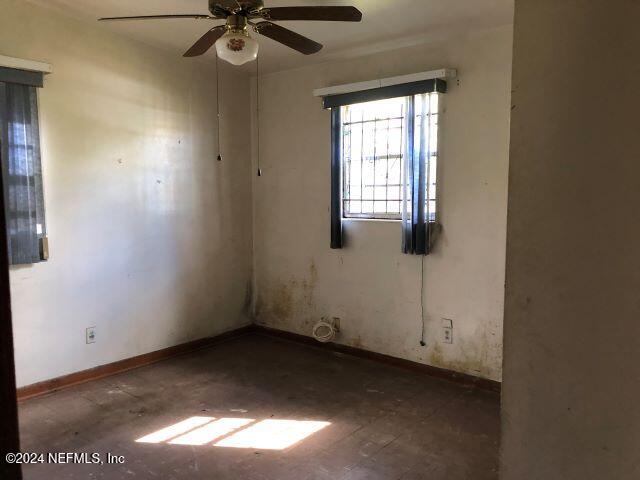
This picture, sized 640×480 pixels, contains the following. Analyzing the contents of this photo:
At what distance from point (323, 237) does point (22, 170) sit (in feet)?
7.69

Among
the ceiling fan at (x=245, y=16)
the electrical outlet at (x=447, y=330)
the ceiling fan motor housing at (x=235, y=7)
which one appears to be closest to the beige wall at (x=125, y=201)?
the ceiling fan at (x=245, y=16)

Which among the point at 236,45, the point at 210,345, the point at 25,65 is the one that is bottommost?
the point at 210,345

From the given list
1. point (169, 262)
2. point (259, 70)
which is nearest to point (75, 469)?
point (169, 262)

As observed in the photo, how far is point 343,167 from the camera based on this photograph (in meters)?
3.99

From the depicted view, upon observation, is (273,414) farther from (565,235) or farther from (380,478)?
(565,235)

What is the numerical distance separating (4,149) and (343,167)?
7.99 feet

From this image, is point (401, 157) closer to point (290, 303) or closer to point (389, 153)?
point (389, 153)

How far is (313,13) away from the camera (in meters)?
2.29

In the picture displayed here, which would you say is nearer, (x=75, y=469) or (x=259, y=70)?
(x=75, y=469)

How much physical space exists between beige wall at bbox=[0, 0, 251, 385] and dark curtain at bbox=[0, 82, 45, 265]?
0.08 metres

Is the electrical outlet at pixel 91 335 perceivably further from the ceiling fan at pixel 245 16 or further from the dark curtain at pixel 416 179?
the dark curtain at pixel 416 179

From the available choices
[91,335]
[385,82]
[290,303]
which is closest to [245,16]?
[385,82]

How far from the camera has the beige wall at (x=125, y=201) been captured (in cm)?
312

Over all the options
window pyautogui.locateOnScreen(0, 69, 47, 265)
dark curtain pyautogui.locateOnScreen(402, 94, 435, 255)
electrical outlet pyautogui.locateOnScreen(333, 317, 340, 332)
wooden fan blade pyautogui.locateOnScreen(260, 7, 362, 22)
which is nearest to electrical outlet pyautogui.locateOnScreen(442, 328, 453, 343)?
dark curtain pyautogui.locateOnScreen(402, 94, 435, 255)
